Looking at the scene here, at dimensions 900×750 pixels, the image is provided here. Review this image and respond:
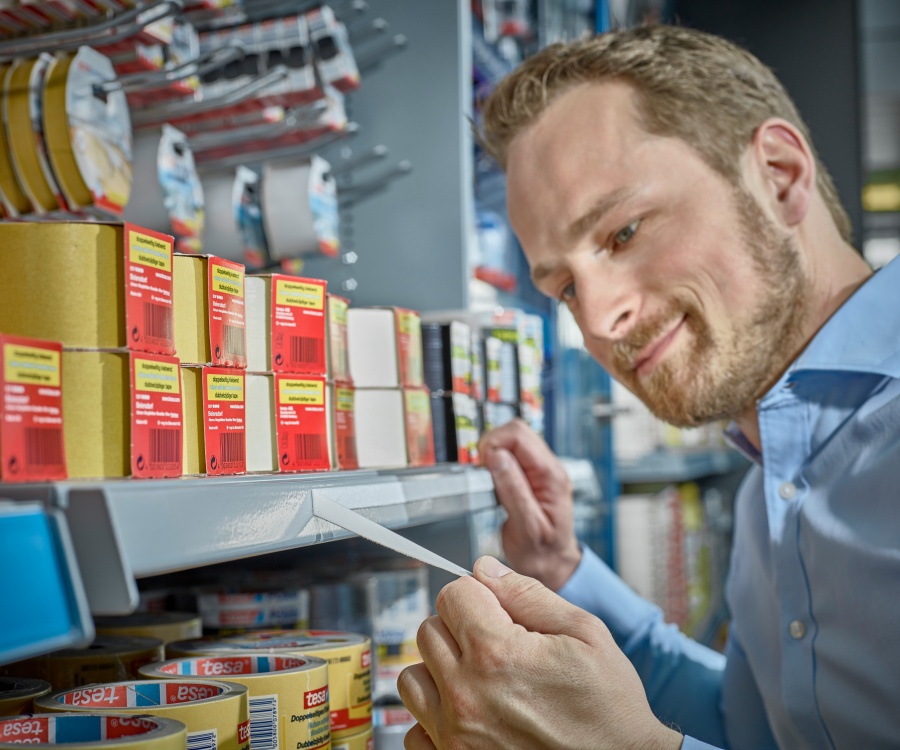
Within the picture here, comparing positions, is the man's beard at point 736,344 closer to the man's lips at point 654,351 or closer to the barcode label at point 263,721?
the man's lips at point 654,351

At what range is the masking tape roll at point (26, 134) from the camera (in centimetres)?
128

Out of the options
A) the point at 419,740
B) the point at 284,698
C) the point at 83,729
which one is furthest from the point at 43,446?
the point at 419,740

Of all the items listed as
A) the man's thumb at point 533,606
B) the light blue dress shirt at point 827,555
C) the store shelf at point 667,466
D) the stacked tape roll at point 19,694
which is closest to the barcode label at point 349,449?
the man's thumb at point 533,606

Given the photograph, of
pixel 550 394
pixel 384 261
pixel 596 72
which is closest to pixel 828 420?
pixel 596 72

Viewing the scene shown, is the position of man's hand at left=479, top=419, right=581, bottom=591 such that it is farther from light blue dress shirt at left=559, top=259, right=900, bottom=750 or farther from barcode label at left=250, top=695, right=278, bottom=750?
barcode label at left=250, top=695, right=278, bottom=750

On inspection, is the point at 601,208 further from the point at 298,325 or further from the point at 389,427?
the point at 298,325

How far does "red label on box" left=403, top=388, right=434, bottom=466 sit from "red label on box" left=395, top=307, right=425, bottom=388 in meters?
0.02

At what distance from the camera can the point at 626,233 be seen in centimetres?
154

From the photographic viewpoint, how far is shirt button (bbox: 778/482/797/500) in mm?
1452

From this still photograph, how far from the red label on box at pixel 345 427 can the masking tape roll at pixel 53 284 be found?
460 millimetres

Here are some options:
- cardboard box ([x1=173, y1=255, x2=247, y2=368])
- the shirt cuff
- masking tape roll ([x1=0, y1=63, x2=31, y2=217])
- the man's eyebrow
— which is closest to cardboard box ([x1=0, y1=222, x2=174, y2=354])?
cardboard box ([x1=173, y1=255, x2=247, y2=368])

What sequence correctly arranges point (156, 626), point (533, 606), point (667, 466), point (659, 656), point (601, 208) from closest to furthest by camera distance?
point (533, 606)
point (156, 626)
point (601, 208)
point (659, 656)
point (667, 466)

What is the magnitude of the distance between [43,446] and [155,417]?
5.2 inches

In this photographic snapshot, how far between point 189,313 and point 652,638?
4.24ft
